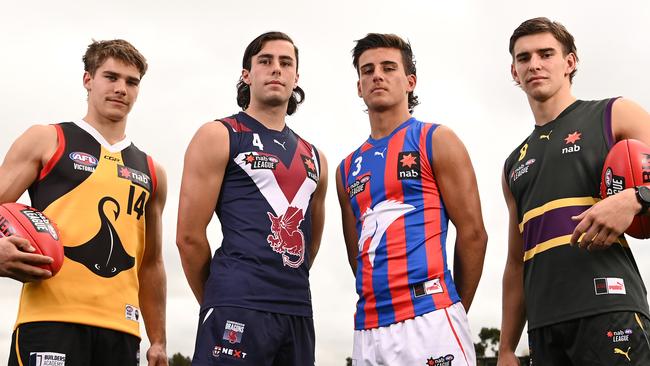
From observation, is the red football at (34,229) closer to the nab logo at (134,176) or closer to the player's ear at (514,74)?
the nab logo at (134,176)

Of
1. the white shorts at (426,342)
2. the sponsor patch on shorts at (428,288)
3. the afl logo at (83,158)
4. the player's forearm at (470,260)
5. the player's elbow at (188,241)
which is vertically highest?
the afl logo at (83,158)

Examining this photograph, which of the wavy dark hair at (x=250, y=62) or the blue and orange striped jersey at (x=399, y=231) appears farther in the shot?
the wavy dark hair at (x=250, y=62)

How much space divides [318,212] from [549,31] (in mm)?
2655

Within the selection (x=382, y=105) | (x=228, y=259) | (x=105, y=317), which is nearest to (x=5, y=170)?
(x=105, y=317)

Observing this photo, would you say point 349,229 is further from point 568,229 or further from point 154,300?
point 154,300

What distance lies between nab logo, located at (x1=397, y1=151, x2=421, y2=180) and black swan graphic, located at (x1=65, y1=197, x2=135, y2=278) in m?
2.48

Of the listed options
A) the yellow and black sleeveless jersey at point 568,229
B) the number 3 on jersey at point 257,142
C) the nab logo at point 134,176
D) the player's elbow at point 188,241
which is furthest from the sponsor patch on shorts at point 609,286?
the nab logo at point 134,176

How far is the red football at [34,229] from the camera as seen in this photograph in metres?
5.15

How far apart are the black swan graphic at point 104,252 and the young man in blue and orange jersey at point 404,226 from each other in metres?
2.01

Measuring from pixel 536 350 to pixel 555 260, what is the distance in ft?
2.37

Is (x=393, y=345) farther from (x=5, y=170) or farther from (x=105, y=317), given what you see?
(x=5, y=170)

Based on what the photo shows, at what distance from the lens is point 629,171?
4.79 metres

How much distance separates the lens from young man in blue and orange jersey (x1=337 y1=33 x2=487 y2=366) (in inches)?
202

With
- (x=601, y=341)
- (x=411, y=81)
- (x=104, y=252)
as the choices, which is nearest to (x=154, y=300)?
(x=104, y=252)
